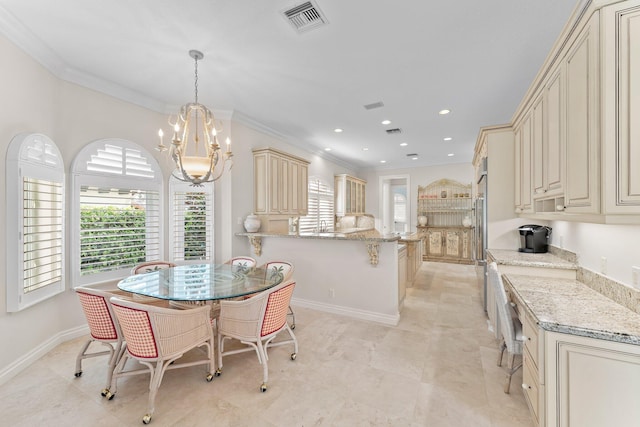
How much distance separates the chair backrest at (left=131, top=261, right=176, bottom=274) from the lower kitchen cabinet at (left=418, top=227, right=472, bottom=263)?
5.99m

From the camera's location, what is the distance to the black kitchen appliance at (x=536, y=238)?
3029 mm

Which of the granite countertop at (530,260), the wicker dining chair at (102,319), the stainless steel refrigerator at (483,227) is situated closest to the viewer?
the wicker dining chair at (102,319)

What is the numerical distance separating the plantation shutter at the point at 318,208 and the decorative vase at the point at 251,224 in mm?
1734

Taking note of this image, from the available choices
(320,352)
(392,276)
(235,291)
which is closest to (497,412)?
(320,352)

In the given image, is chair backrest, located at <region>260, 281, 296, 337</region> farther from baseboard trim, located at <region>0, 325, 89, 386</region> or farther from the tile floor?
baseboard trim, located at <region>0, 325, 89, 386</region>

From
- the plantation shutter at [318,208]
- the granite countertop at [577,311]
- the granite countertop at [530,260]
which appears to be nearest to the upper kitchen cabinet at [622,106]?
the granite countertop at [577,311]

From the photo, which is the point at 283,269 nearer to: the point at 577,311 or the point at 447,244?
the point at 577,311

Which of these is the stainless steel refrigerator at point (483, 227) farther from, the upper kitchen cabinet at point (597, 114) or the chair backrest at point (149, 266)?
the chair backrest at point (149, 266)

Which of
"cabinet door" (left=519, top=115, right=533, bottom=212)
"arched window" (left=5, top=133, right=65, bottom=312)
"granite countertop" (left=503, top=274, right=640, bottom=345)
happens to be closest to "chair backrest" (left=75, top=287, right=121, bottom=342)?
"arched window" (left=5, top=133, right=65, bottom=312)

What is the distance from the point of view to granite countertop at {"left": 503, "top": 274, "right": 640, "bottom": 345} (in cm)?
136

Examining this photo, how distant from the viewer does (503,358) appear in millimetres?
2625

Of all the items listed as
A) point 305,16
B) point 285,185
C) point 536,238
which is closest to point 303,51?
point 305,16

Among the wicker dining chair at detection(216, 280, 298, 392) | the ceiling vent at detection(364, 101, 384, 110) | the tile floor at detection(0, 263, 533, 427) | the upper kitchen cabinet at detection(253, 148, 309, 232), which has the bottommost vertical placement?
the tile floor at detection(0, 263, 533, 427)

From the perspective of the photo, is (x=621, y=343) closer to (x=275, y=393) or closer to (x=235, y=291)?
(x=275, y=393)
